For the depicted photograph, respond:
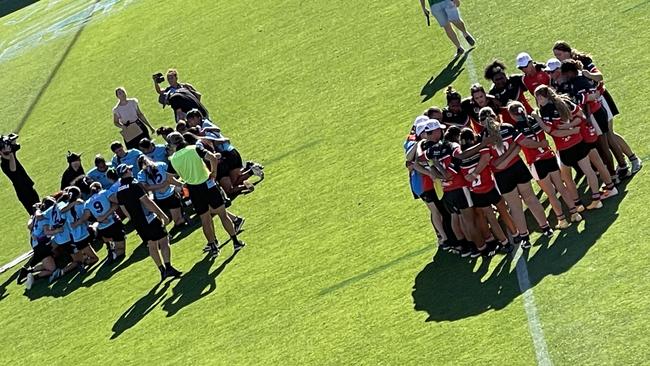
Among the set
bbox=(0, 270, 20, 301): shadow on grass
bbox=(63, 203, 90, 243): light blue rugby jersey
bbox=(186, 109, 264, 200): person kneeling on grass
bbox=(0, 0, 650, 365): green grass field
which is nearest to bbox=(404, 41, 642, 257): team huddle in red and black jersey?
bbox=(0, 0, 650, 365): green grass field

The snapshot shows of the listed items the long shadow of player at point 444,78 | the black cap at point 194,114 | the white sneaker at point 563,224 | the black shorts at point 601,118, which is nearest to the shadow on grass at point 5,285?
the black cap at point 194,114

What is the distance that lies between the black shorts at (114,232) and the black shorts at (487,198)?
6.44m

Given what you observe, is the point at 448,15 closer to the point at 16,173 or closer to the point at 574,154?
the point at 574,154

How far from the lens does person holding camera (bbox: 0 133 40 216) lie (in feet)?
60.0

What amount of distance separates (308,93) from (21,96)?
28.7 ft

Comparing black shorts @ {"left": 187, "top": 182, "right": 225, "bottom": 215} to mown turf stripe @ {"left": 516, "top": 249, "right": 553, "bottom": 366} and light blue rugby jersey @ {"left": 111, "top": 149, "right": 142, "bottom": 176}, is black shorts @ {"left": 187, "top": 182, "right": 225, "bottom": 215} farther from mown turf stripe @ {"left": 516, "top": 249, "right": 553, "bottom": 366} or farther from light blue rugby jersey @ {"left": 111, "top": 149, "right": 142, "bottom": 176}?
mown turf stripe @ {"left": 516, "top": 249, "right": 553, "bottom": 366}

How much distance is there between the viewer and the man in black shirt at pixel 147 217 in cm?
1405

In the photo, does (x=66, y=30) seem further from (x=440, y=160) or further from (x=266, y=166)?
(x=440, y=160)

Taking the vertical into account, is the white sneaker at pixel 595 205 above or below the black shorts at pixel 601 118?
below

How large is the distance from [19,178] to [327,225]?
21.9ft

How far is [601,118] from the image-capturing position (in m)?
11.7

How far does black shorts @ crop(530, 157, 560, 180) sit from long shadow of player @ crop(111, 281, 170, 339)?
546cm

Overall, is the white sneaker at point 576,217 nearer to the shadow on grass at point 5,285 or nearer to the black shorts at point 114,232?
the black shorts at point 114,232

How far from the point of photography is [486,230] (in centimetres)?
1184
